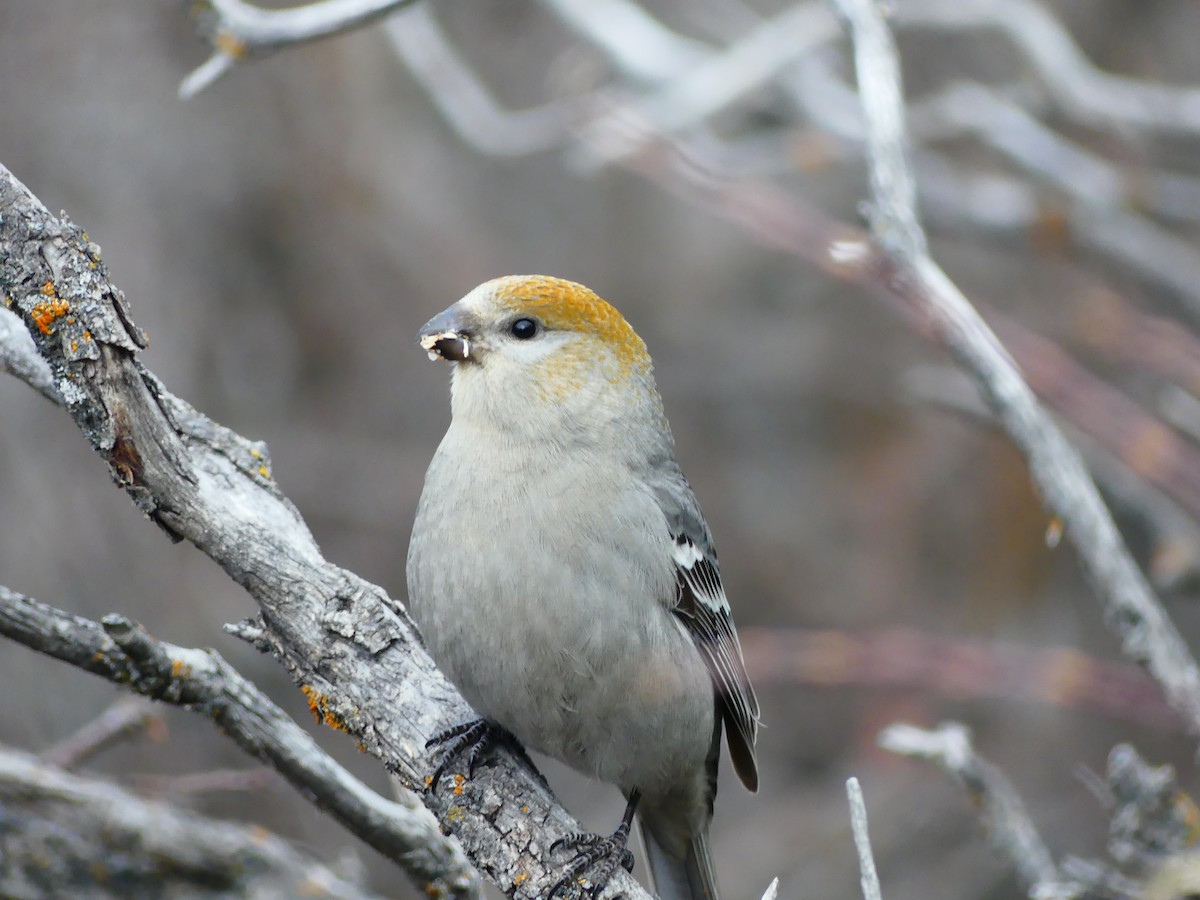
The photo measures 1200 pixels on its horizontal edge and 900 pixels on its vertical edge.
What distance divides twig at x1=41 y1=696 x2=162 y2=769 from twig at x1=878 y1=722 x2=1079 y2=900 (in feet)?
7.10

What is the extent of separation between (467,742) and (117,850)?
1.02 meters

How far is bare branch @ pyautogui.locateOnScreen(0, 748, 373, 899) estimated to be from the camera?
338cm

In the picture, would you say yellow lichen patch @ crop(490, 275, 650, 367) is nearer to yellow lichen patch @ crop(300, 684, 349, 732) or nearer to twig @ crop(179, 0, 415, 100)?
twig @ crop(179, 0, 415, 100)

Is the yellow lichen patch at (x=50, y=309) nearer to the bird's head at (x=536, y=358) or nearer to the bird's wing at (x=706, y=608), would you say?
the bird's head at (x=536, y=358)

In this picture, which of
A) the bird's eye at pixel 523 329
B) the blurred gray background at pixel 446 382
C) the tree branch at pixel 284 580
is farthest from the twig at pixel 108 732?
the blurred gray background at pixel 446 382

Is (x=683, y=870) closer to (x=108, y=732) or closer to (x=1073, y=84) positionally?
(x=108, y=732)

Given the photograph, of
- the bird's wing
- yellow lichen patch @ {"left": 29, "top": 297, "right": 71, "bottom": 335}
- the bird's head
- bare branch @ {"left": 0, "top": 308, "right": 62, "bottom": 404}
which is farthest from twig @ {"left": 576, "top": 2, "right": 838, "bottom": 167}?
yellow lichen patch @ {"left": 29, "top": 297, "right": 71, "bottom": 335}

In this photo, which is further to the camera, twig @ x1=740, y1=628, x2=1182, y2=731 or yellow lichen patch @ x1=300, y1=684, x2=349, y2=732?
yellow lichen patch @ x1=300, y1=684, x2=349, y2=732

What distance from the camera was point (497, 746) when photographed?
11.7ft

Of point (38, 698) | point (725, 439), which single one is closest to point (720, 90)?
point (725, 439)

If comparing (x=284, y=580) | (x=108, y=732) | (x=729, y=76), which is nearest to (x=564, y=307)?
(x=284, y=580)

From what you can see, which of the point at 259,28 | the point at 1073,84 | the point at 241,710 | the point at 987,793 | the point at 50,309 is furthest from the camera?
the point at 1073,84

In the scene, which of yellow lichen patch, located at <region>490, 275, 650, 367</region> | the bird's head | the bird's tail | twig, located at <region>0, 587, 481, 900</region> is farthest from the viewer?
the bird's tail

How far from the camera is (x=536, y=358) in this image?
3877 mm
